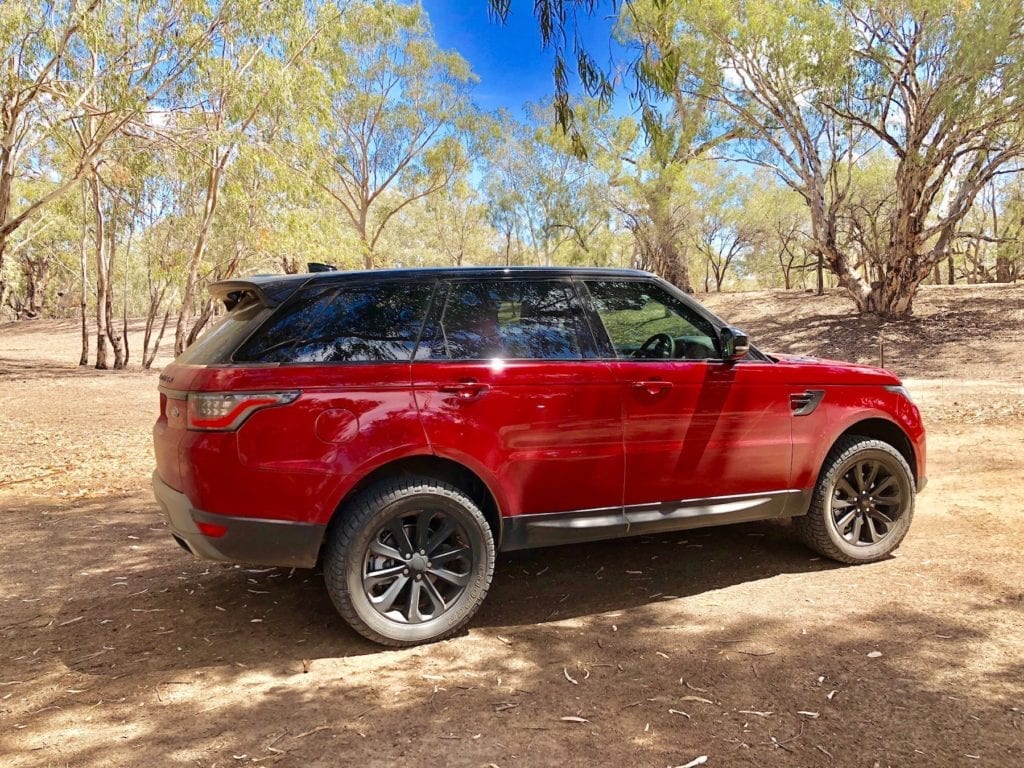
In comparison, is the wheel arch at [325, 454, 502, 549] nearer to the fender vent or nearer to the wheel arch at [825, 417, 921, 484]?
the fender vent

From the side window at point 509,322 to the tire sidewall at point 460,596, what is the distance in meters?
0.72

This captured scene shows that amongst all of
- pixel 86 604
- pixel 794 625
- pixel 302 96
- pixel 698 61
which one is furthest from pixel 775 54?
pixel 86 604

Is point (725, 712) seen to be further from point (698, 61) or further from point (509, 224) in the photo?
point (509, 224)

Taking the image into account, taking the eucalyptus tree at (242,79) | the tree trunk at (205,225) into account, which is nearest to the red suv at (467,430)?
the eucalyptus tree at (242,79)

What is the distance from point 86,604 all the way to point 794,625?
→ 369 centimetres

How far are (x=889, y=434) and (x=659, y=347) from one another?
1.72 m

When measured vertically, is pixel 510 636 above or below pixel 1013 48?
below

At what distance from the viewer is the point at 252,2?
476 inches

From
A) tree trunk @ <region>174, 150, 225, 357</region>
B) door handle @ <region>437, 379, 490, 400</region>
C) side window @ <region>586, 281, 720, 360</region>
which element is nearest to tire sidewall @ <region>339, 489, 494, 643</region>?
door handle @ <region>437, 379, 490, 400</region>

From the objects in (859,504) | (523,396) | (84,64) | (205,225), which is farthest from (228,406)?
(205,225)

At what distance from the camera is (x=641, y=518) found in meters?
3.61

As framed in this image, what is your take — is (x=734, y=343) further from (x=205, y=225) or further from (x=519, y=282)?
(x=205, y=225)

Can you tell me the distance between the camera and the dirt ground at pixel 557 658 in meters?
2.44

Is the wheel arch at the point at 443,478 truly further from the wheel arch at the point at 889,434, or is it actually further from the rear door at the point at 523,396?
the wheel arch at the point at 889,434
